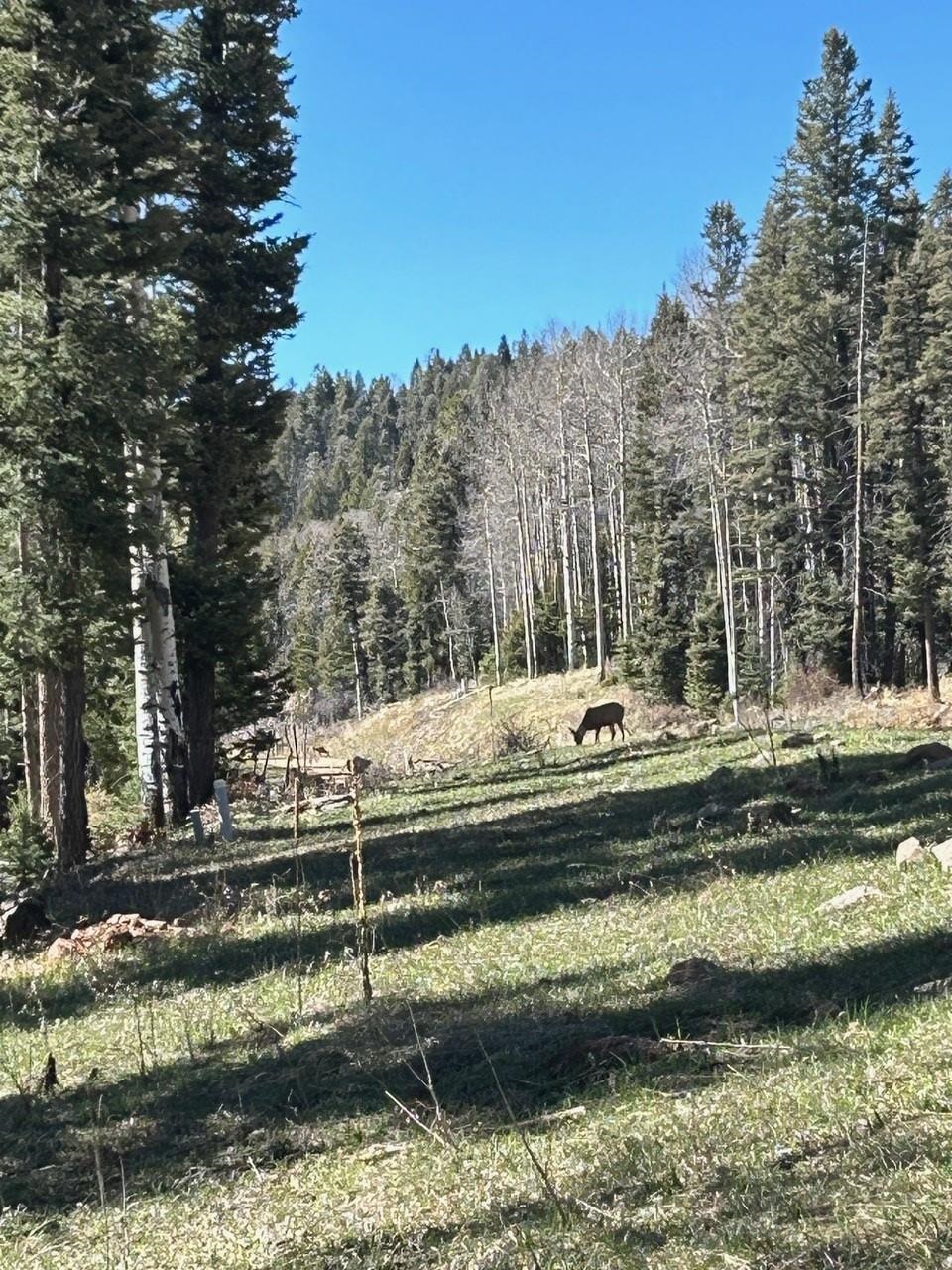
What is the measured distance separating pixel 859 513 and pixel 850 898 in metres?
31.1

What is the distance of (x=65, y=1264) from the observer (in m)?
4.38

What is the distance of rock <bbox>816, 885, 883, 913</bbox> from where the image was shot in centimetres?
747

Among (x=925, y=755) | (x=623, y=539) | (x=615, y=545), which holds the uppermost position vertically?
(x=615, y=545)

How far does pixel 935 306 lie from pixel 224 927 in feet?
111

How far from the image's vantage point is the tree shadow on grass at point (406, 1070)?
522 cm

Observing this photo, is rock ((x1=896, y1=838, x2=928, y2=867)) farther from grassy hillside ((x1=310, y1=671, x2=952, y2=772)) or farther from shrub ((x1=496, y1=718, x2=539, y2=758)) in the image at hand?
shrub ((x1=496, y1=718, x2=539, y2=758))

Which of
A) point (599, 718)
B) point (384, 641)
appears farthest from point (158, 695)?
point (384, 641)

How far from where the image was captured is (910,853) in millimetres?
8500

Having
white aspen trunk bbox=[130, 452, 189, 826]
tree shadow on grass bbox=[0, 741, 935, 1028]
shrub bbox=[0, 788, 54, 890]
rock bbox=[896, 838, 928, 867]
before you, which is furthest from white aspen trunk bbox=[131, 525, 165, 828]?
rock bbox=[896, 838, 928, 867]

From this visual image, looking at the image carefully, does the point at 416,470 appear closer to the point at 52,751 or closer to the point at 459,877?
the point at 52,751

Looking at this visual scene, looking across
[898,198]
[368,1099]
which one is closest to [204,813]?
[368,1099]

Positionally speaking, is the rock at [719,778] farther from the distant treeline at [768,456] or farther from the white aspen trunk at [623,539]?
the white aspen trunk at [623,539]

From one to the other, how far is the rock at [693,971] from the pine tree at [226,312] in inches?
560

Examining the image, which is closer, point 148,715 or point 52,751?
point 52,751
